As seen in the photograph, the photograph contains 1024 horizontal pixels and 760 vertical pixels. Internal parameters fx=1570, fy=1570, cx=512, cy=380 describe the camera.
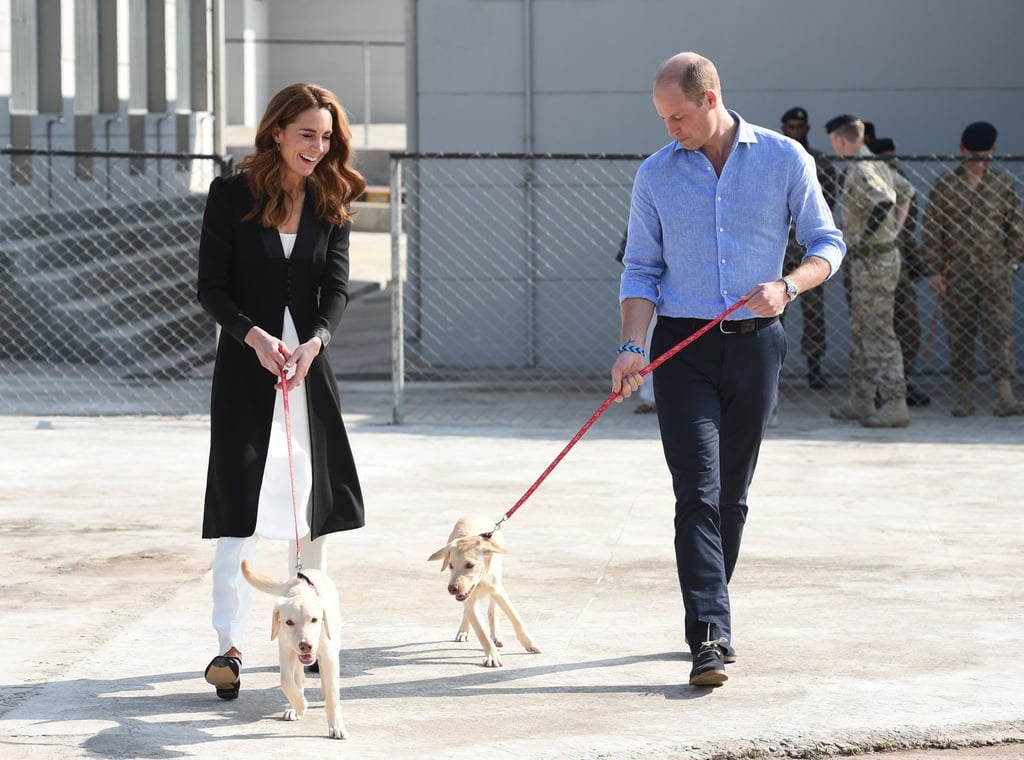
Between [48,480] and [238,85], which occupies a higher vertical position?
[238,85]

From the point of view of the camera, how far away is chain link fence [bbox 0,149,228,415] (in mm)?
11375

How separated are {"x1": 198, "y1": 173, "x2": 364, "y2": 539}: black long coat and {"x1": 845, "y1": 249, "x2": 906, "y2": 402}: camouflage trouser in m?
5.66

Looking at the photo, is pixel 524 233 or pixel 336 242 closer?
pixel 336 242

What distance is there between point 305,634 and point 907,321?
7702mm

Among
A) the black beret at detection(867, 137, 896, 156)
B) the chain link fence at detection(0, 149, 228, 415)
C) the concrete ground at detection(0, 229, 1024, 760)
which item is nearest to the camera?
the concrete ground at detection(0, 229, 1024, 760)

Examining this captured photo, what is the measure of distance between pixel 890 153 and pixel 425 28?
3.88m

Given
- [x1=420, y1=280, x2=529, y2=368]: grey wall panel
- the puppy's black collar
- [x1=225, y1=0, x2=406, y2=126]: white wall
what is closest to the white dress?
the puppy's black collar

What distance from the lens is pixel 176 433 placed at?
9609 mm

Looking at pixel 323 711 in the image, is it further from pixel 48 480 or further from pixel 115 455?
pixel 115 455

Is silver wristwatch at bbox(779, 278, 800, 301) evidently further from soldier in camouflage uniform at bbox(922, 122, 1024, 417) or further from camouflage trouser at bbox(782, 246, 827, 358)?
camouflage trouser at bbox(782, 246, 827, 358)

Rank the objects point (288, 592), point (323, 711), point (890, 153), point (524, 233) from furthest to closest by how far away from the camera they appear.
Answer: point (524, 233) < point (890, 153) < point (323, 711) < point (288, 592)

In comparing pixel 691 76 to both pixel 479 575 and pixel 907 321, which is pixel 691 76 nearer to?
pixel 479 575

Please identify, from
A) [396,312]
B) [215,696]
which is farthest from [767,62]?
[215,696]

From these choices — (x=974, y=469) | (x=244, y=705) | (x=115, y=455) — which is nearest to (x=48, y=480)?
(x=115, y=455)
